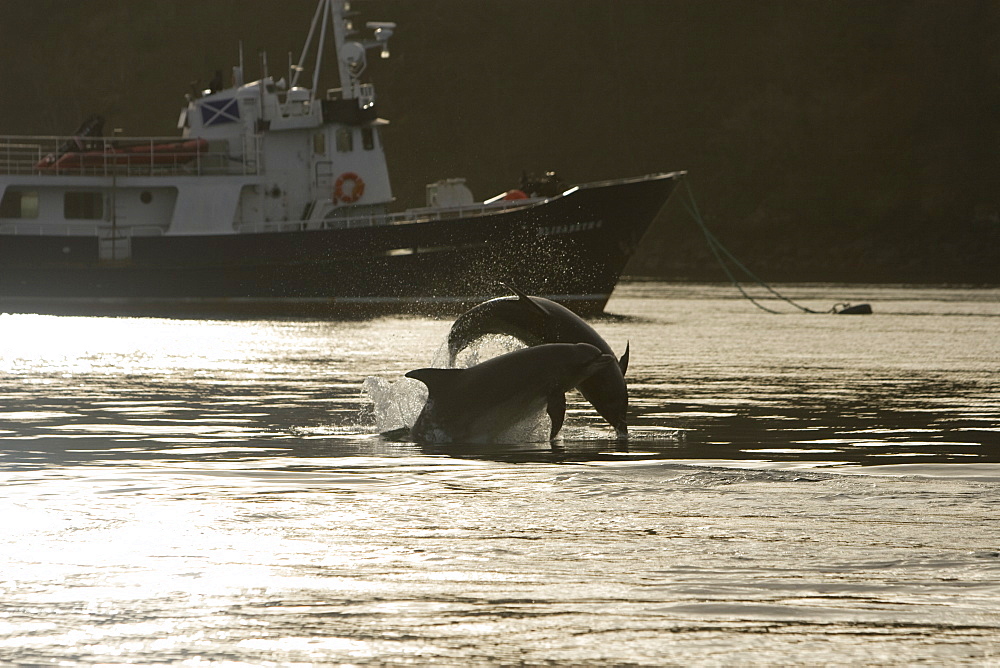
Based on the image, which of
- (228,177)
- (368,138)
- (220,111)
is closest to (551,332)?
(228,177)

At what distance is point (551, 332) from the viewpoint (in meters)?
14.8

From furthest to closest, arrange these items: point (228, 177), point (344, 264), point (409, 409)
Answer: point (228, 177), point (344, 264), point (409, 409)

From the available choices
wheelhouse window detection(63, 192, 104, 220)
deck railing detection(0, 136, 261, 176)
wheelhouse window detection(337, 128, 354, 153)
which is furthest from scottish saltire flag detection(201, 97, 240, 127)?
wheelhouse window detection(63, 192, 104, 220)

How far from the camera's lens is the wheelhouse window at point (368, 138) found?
5106cm

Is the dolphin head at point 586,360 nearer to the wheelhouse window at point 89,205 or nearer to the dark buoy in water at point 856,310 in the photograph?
the dark buoy in water at point 856,310

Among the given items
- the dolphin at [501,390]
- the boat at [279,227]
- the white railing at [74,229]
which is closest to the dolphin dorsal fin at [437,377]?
the dolphin at [501,390]

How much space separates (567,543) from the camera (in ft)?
31.3

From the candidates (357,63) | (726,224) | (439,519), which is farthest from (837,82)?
(439,519)

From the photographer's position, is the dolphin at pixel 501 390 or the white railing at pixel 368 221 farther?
the white railing at pixel 368 221

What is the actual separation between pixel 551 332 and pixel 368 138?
37.3 metres

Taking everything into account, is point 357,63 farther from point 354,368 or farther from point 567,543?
point 567,543

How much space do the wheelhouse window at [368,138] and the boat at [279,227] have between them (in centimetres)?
7

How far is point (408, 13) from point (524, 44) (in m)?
14.9

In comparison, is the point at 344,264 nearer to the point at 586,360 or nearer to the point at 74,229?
the point at 74,229
